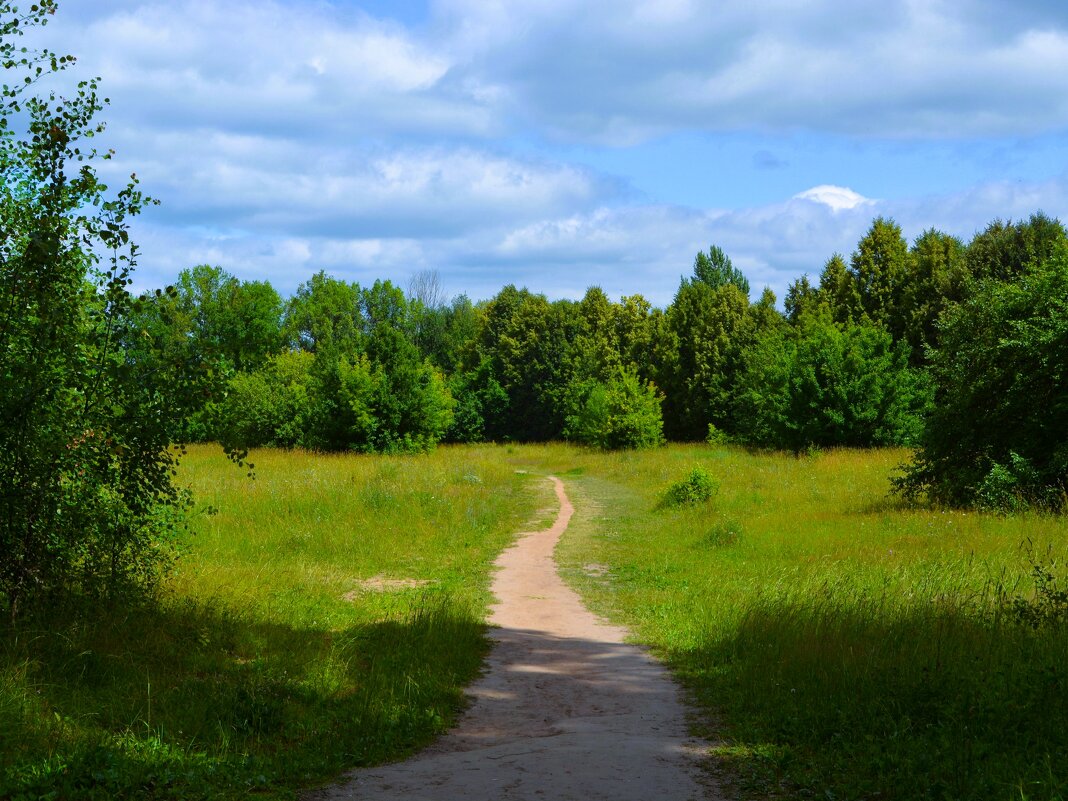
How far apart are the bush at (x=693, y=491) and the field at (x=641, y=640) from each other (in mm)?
4127

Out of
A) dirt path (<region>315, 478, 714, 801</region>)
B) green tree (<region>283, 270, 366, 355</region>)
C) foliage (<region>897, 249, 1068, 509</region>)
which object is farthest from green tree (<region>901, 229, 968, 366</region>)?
green tree (<region>283, 270, 366, 355</region>)

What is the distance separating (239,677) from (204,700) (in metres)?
0.70

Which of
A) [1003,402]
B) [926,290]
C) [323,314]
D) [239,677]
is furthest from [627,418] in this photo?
[323,314]

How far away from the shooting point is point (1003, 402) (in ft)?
59.2

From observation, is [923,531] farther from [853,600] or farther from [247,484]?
[247,484]

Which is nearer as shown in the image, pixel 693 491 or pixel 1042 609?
pixel 1042 609

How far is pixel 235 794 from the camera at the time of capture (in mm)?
5359

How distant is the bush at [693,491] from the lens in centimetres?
2159

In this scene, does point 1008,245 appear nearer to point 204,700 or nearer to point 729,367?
point 729,367

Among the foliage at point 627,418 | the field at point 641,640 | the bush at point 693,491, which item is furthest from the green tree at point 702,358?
the field at point 641,640

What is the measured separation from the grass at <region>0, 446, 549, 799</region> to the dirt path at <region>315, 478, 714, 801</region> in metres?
0.35

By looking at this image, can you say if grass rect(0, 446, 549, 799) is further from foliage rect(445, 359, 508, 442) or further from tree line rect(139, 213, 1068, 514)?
foliage rect(445, 359, 508, 442)

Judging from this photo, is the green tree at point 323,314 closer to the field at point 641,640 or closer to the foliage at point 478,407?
the foliage at point 478,407

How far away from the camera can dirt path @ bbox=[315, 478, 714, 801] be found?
17.5 feet
